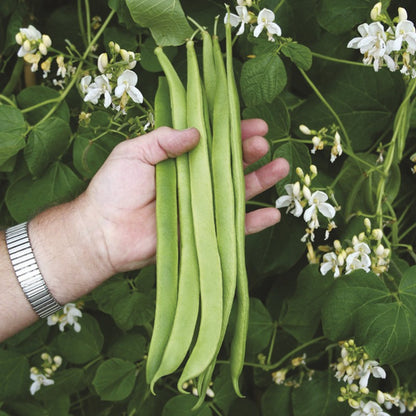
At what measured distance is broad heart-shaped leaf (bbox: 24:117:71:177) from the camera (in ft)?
5.67

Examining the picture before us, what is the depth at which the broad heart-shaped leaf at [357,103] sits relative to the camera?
1816 mm

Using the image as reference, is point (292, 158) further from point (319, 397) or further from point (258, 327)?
point (319, 397)

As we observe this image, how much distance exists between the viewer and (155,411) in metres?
2.14

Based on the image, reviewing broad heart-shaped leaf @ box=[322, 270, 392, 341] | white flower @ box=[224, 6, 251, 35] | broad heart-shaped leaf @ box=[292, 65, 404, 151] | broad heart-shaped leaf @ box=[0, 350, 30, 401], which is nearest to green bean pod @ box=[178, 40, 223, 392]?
white flower @ box=[224, 6, 251, 35]

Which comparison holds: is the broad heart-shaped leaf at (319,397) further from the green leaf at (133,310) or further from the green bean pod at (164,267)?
the green bean pod at (164,267)

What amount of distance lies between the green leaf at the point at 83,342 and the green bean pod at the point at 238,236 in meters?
0.89

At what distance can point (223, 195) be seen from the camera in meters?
1.43

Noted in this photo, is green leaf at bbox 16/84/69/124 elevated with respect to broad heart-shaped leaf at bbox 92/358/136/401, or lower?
→ elevated

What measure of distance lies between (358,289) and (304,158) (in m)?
0.42

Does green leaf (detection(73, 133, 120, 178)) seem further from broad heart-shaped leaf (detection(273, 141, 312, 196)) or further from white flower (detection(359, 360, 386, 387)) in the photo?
white flower (detection(359, 360, 386, 387))

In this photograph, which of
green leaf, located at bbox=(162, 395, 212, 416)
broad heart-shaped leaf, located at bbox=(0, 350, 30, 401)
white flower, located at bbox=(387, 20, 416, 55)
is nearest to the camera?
white flower, located at bbox=(387, 20, 416, 55)

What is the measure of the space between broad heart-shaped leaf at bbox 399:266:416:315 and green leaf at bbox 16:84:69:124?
1.12m

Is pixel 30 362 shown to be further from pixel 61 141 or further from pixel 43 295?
pixel 61 141

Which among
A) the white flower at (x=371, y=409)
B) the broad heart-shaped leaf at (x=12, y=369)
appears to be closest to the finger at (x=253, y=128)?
the white flower at (x=371, y=409)
